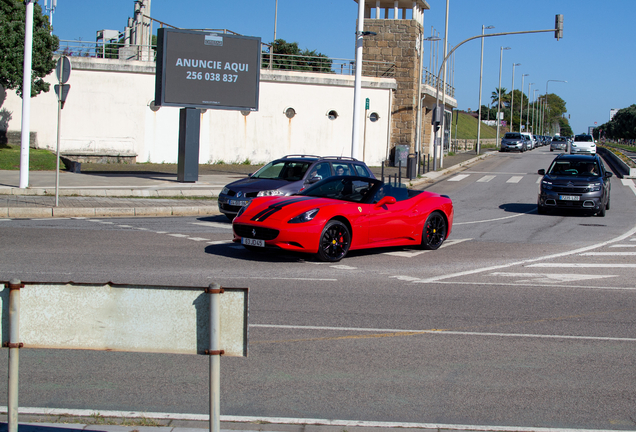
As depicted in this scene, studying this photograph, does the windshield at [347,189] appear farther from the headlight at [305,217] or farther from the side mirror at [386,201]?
the headlight at [305,217]

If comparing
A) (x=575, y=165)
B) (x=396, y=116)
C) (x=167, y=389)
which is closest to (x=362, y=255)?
(x=167, y=389)

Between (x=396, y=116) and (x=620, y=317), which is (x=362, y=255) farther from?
(x=396, y=116)

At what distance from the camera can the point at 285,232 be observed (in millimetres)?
9828

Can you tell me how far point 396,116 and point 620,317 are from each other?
3195 cm

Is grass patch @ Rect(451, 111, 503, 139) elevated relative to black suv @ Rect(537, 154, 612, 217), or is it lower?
elevated

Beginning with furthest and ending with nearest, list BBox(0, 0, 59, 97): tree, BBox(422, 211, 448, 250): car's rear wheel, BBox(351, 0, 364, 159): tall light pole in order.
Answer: BBox(0, 0, 59, 97): tree < BBox(351, 0, 364, 159): tall light pole < BBox(422, 211, 448, 250): car's rear wheel

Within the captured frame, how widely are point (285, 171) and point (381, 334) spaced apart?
9415 millimetres

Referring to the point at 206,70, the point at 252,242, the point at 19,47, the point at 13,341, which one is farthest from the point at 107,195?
the point at 13,341

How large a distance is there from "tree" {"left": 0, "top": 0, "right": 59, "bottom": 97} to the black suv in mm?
21772

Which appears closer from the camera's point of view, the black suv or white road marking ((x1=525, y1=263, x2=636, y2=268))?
white road marking ((x1=525, y1=263, x2=636, y2=268))

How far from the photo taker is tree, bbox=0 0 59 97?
1114 inches

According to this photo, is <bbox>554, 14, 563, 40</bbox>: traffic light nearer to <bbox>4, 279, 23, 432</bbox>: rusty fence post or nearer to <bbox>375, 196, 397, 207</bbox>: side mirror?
<bbox>375, 196, 397, 207</bbox>: side mirror

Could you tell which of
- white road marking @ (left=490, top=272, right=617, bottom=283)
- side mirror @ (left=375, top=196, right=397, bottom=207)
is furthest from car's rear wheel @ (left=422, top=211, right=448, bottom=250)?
white road marking @ (left=490, top=272, right=617, bottom=283)

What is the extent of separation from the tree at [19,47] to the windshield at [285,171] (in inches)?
694
